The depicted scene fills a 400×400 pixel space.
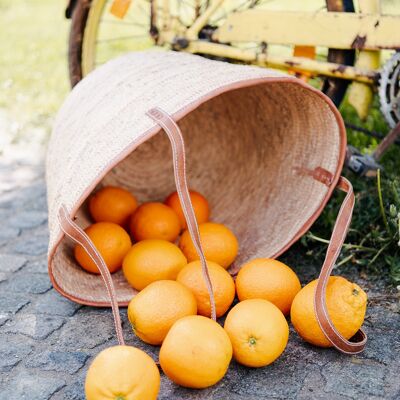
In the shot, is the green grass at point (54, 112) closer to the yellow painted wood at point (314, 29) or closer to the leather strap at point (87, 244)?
the yellow painted wood at point (314, 29)

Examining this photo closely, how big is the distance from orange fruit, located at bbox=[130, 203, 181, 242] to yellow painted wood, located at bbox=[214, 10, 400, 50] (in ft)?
2.62

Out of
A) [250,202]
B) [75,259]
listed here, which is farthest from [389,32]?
[75,259]

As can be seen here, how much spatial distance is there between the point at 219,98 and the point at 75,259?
84 cm

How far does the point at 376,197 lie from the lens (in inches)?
83.4

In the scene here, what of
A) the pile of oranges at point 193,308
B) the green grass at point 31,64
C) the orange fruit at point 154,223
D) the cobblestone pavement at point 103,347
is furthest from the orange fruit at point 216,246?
the green grass at point 31,64

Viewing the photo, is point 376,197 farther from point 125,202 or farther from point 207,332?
point 207,332

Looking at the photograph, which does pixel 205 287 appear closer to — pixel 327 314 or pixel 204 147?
pixel 327 314

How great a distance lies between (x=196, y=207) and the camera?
209cm

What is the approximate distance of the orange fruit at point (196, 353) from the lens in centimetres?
130

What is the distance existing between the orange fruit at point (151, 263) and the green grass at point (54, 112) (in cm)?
43

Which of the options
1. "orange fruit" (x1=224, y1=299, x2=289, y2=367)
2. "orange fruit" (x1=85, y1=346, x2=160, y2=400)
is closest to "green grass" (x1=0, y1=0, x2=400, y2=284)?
"orange fruit" (x1=224, y1=299, x2=289, y2=367)

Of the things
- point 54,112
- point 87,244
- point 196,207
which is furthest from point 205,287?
point 54,112

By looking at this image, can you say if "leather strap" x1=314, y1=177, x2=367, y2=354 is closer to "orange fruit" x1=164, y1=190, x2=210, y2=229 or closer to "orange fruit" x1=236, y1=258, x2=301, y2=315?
"orange fruit" x1=236, y1=258, x2=301, y2=315

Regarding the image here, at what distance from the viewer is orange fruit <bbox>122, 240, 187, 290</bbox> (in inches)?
67.7
